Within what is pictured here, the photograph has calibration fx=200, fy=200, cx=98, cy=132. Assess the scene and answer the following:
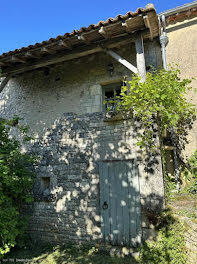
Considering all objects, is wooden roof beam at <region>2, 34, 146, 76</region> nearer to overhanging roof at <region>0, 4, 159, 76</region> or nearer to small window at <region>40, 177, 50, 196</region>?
overhanging roof at <region>0, 4, 159, 76</region>

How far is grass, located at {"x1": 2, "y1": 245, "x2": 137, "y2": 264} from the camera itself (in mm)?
3820

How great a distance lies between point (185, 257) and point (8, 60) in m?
5.42

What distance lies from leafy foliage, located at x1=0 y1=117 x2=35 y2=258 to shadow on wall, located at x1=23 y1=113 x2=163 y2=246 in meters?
0.57

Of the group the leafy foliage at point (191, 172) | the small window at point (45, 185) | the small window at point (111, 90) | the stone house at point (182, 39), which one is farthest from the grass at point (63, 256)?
the small window at point (111, 90)

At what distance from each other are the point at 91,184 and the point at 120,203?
79cm

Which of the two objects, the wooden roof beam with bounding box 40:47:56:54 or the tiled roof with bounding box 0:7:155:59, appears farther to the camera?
the wooden roof beam with bounding box 40:47:56:54

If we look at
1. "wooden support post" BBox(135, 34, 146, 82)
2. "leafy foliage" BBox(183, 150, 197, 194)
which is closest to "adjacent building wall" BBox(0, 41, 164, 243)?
"wooden support post" BBox(135, 34, 146, 82)

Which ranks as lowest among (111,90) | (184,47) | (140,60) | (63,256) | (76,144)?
(63,256)

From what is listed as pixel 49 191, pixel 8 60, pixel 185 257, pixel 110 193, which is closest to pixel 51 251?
pixel 49 191

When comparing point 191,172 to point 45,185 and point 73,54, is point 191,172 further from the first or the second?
point 73,54

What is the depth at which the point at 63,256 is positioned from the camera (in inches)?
162

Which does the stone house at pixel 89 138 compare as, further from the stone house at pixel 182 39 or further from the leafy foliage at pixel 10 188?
the leafy foliage at pixel 10 188

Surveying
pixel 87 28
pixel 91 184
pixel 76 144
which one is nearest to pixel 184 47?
pixel 87 28

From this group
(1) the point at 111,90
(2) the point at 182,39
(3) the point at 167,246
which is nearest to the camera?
(3) the point at 167,246
